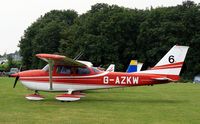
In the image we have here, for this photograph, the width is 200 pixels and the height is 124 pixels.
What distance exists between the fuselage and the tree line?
1976 inches

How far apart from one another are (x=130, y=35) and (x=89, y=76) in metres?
59.2

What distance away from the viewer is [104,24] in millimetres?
78188

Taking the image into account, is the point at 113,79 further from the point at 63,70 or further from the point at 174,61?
the point at 174,61

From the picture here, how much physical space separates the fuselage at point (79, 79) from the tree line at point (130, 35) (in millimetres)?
50182

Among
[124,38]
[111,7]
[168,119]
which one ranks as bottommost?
[168,119]

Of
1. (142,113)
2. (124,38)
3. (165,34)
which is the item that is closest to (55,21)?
(124,38)

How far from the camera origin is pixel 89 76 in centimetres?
2017

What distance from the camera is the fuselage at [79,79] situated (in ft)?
65.3

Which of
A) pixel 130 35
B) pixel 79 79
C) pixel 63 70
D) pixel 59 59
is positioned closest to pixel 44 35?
pixel 130 35

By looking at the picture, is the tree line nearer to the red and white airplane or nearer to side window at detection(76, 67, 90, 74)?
the red and white airplane

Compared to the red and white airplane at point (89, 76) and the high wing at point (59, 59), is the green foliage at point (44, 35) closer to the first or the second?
the red and white airplane at point (89, 76)

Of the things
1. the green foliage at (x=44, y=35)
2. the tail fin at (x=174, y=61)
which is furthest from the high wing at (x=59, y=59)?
the green foliage at (x=44, y=35)

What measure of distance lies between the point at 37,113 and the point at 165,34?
198ft

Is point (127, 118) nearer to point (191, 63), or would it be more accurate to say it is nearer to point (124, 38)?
point (191, 63)
